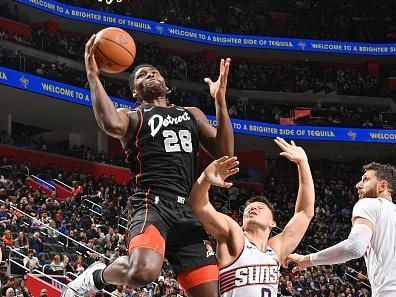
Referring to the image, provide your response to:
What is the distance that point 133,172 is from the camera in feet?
18.5

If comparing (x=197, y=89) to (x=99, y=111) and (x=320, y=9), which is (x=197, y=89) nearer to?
(x=320, y=9)

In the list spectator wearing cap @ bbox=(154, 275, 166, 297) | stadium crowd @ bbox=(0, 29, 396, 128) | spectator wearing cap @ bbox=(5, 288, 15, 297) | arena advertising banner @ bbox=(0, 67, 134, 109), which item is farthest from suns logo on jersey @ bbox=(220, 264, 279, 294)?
stadium crowd @ bbox=(0, 29, 396, 128)

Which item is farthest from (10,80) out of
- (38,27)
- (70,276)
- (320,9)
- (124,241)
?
(320,9)

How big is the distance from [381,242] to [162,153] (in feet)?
5.57

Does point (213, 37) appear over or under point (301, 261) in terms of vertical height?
over

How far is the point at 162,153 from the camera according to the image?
544 cm

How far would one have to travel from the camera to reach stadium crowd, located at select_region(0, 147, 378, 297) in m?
15.0

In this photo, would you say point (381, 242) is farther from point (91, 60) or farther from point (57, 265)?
point (57, 265)

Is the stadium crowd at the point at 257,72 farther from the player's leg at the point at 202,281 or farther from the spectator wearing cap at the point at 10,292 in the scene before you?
the player's leg at the point at 202,281

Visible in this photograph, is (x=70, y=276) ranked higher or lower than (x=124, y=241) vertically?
lower

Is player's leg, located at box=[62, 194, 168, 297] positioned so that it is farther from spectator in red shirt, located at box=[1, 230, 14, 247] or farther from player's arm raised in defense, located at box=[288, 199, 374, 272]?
spectator in red shirt, located at box=[1, 230, 14, 247]

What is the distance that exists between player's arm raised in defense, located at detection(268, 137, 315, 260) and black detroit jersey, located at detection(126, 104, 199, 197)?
70cm

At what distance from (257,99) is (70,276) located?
19734 millimetres

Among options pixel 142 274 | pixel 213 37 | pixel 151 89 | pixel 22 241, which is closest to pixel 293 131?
pixel 213 37
